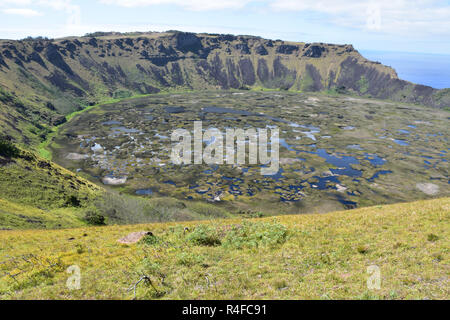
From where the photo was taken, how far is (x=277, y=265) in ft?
57.5

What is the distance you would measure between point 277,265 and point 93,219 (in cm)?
5605

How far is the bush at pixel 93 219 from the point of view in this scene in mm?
61487

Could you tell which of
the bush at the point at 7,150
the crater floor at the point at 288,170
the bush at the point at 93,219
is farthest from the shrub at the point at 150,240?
the bush at the point at 7,150

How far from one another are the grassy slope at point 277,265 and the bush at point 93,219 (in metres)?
37.2

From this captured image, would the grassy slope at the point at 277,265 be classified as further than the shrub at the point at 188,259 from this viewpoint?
No

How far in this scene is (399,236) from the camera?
20281 mm

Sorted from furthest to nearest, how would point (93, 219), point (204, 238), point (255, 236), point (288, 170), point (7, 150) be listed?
1. point (288, 170)
2. point (7, 150)
3. point (93, 219)
4. point (255, 236)
5. point (204, 238)

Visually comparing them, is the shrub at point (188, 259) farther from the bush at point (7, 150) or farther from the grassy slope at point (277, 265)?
the bush at point (7, 150)

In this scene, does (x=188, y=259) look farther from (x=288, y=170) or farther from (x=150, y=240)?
(x=288, y=170)

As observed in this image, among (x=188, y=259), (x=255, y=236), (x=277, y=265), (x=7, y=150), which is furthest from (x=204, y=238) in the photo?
(x=7, y=150)

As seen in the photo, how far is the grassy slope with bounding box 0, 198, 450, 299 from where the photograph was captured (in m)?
14.2

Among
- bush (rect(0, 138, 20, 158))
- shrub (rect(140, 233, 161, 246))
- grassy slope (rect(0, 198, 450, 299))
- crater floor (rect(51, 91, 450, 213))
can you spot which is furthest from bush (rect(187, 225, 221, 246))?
bush (rect(0, 138, 20, 158))

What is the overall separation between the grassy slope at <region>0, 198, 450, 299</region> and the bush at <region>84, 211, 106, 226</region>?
3723 cm
